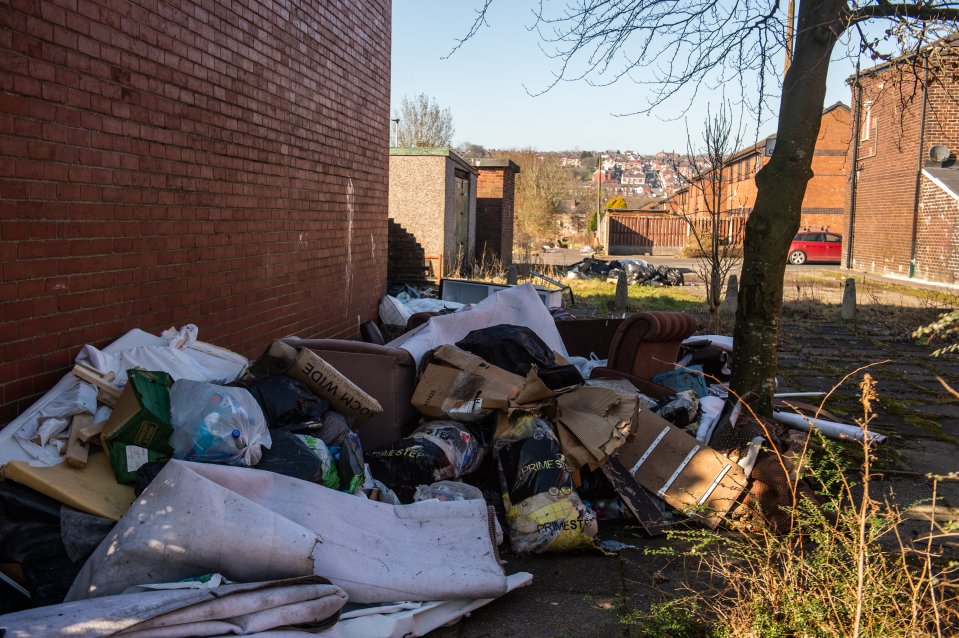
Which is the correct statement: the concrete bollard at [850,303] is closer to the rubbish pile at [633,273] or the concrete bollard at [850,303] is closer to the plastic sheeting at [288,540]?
the rubbish pile at [633,273]

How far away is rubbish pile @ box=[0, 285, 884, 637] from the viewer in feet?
9.08

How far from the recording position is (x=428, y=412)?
4.94m

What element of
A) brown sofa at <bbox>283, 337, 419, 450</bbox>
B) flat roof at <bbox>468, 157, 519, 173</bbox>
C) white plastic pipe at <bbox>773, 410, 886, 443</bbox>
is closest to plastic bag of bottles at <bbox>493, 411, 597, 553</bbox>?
brown sofa at <bbox>283, 337, 419, 450</bbox>

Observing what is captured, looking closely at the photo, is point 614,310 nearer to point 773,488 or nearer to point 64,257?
point 773,488

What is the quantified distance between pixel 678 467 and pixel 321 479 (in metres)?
2.25

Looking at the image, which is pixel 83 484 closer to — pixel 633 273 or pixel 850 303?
pixel 850 303

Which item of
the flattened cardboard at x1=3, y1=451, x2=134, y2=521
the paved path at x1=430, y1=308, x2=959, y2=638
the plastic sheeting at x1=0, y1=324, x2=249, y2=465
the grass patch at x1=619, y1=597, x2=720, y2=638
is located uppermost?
the plastic sheeting at x1=0, y1=324, x2=249, y2=465

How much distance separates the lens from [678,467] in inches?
188

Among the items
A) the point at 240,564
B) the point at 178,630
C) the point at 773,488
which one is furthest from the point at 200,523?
the point at 773,488

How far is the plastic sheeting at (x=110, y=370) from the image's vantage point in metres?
Answer: 3.27

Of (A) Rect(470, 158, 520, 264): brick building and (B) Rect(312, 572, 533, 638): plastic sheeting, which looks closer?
(B) Rect(312, 572, 533, 638): plastic sheeting

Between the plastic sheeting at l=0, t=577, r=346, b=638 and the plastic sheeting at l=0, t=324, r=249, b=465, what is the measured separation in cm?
100

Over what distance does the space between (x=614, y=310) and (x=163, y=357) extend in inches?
452

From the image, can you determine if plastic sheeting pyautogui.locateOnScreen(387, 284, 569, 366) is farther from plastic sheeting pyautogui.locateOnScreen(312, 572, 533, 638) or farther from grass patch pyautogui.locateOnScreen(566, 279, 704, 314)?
grass patch pyautogui.locateOnScreen(566, 279, 704, 314)
